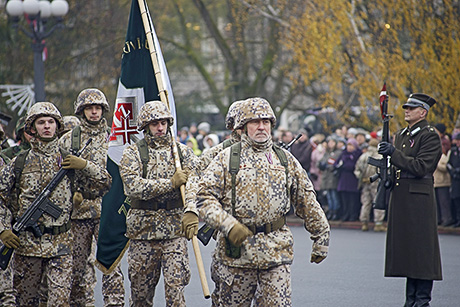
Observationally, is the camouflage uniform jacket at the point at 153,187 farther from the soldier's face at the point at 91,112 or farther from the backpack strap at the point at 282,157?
the backpack strap at the point at 282,157

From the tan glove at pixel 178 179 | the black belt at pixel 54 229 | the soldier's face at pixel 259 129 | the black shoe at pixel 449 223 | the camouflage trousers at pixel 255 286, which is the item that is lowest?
the black shoe at pixel 449 223

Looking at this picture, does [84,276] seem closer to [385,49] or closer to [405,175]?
[405,175]

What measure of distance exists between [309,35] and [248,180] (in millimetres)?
18112

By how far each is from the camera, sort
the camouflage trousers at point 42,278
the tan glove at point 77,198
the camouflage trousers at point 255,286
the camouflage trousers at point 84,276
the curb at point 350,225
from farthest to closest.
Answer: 1. the curb at point 350,225
2. the camouflage trousers at point 84,276
3. the tan glove at point 77,198
4. the camouflage trousers at point 42,278
5. the camouflage trousers at point 255,286

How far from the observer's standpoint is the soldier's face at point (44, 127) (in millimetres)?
8055

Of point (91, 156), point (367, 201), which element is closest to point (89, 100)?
point (91, 156)

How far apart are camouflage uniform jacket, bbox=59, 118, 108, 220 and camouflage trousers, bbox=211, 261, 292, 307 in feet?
8.78

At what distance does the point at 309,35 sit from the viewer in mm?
24062

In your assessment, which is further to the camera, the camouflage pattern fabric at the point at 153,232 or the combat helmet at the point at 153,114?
the combat helmet at the point at 153,114

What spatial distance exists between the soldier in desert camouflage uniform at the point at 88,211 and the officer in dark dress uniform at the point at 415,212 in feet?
10.0

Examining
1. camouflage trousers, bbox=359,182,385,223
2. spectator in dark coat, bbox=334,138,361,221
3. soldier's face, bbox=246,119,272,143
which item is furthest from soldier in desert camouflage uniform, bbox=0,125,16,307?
spectator in dark coat, bbox=334,138,361,221

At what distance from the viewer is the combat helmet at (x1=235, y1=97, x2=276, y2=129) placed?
6.52m

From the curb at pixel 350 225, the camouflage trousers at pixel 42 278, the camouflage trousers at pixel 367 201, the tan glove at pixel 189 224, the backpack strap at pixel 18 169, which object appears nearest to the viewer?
the tan glove at pixel 189 224

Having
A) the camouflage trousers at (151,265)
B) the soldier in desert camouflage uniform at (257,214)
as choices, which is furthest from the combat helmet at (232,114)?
the camouflage trousers at (151,265)
